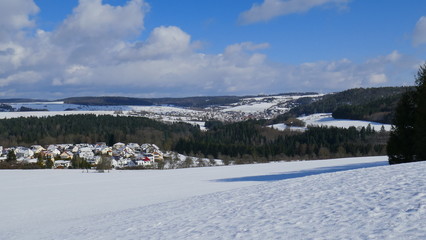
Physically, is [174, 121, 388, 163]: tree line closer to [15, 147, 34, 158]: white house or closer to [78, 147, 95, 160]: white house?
[78, 147, 95, 160]: white house

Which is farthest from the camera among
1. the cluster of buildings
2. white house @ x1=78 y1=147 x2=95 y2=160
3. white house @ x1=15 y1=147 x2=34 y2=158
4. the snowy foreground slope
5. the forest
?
white house @ x1=78 y1=147 x2=95 y2=160

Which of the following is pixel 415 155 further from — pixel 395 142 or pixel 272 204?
pixel 272 204

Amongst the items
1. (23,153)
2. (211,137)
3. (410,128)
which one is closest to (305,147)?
(211,137)

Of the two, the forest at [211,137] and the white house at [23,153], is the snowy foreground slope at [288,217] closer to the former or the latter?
the forest at [211,137]

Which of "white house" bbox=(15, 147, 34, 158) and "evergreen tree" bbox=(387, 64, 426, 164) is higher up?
"evergreen tree" bbox=(387, 64, 426, 164)

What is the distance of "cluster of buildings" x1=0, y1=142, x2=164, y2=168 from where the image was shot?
99.6 m

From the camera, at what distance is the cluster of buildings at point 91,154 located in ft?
327

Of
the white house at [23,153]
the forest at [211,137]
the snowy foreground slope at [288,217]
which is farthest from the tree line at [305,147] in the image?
the snowy foreground slope at [288,217]

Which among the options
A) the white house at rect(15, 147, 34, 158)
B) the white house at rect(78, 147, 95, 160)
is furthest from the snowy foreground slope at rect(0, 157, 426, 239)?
the white house at rect(15, 147, 34, 158)

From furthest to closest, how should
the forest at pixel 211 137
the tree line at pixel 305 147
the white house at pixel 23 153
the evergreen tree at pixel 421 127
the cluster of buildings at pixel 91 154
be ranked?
1. the forest at pixel 211 137
2. the white house at pixel 23 153
3. the tree line at pixel 305 147
4. the cluster of buildings at pixel 91 154
5. the evergreen tree at pixel 421 127

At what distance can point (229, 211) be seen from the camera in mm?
13289

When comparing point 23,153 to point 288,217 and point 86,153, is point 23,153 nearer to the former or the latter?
point 86,153

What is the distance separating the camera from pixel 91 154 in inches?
4660

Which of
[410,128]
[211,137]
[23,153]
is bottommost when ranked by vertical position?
[23,153]
